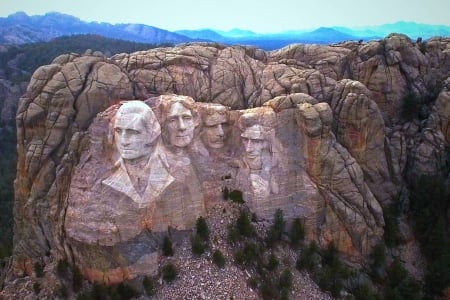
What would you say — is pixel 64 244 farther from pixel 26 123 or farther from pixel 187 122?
pixel 187 122

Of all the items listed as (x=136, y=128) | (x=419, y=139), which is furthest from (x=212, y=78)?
(x=419, y=139)

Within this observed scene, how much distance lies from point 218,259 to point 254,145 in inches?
290

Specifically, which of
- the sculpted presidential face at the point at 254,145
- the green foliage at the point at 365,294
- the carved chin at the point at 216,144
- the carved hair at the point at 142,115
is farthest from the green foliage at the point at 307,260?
the carved hair at the point at 142,115

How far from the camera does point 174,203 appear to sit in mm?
23984

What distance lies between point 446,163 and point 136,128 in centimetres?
2400

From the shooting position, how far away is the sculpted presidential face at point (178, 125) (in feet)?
81.5

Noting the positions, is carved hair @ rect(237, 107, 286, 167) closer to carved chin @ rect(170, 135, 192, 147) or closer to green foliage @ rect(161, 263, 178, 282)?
carved chin @ rect(170, 135, 192, 147)

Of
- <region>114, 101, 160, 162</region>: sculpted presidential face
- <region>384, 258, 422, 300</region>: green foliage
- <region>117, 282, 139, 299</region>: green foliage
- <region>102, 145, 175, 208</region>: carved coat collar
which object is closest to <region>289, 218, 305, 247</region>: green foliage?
<region>384, 258, 422, 300</region>: green foliage

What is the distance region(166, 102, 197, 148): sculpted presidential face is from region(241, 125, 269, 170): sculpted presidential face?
378 centimetres

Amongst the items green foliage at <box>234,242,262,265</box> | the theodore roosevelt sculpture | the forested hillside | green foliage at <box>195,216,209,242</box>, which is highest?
the theodore roosevelt sculpture

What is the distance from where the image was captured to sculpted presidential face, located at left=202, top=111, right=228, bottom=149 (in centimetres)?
2622

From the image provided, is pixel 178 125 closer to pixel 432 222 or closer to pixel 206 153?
pixel 206 153

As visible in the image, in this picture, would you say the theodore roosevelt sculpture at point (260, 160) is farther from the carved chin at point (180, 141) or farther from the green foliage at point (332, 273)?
the green foliage at point (332, 273)

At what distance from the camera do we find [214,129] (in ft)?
86.6
